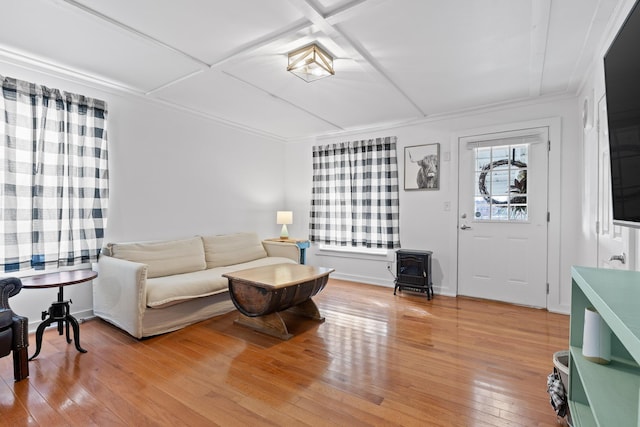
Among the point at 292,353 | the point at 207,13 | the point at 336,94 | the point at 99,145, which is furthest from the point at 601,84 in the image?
the point at 99,145

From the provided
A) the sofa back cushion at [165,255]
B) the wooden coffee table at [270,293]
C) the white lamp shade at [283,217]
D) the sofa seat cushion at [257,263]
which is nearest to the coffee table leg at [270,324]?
the wooden coffee table at [270,293]

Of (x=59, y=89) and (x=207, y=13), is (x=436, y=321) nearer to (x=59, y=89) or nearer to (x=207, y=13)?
(x=207, y=13)

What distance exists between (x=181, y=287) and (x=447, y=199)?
10.9 ft

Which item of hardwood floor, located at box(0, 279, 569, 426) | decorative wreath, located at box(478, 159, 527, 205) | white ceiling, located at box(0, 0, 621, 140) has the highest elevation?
white ceiling, located at box(0, 0, 621, 140)

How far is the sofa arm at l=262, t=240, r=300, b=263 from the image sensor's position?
14.6 feet

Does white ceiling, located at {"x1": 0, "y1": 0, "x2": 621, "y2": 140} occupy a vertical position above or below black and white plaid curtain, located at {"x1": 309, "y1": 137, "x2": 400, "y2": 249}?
above

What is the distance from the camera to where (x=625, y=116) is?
1.20 m

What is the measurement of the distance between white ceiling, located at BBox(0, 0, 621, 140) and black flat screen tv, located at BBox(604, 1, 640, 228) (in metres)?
0.87

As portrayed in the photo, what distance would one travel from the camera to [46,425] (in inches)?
63.4

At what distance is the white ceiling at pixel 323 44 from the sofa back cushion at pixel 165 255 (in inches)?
64.9

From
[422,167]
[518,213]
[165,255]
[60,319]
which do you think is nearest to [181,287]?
[165,255]

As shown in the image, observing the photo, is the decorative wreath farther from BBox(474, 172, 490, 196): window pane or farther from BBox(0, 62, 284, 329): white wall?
BBox(0, 62, 284, 329): white wall

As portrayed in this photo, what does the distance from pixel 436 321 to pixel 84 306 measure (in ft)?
11.6

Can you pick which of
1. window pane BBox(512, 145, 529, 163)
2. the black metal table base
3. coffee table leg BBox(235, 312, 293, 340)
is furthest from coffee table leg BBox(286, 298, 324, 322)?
window pane BBox(512, 145, 529, 163)
